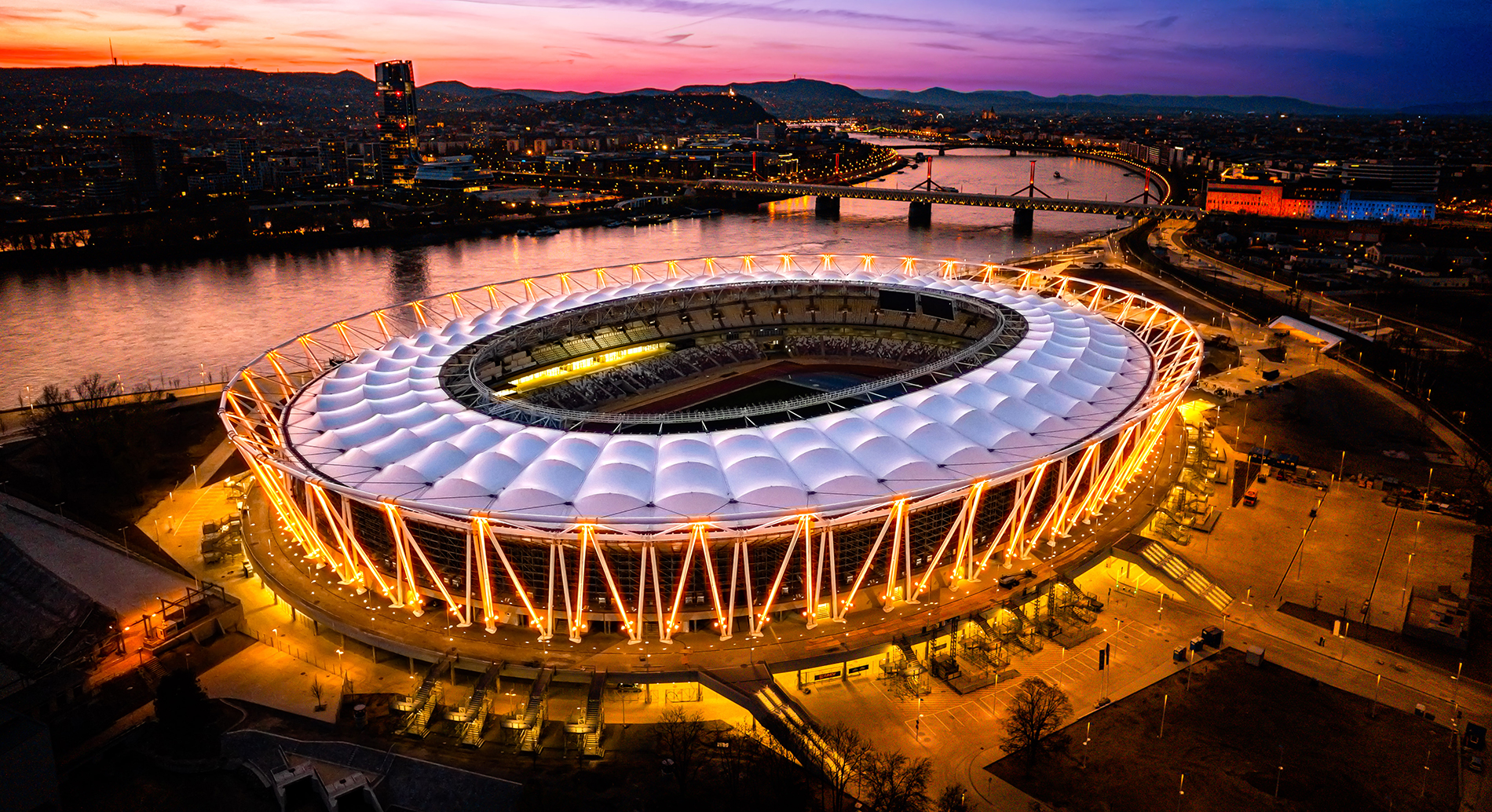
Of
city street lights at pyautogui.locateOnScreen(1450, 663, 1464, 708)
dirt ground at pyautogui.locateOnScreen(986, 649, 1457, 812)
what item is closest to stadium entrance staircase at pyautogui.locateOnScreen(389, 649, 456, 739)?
dirt ground at pyautogui.locateOnScreen(986, 649, 1457, 812)

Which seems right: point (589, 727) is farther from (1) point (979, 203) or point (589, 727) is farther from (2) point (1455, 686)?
(1) point (979, 203)

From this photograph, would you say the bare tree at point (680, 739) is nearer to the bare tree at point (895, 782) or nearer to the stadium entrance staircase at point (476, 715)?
the bare tree at point (895, 782)

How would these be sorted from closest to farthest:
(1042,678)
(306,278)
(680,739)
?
(680,739) → (1042,678) → (306,278)

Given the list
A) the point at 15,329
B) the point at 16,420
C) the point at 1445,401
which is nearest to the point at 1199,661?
the point at 1445,401

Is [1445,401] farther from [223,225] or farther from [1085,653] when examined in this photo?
[223,225]

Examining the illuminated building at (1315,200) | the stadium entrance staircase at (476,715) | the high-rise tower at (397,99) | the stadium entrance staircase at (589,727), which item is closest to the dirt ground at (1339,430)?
the stadium entrance staircase at (589,727)

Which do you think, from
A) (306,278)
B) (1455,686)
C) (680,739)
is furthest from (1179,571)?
(306,278)
